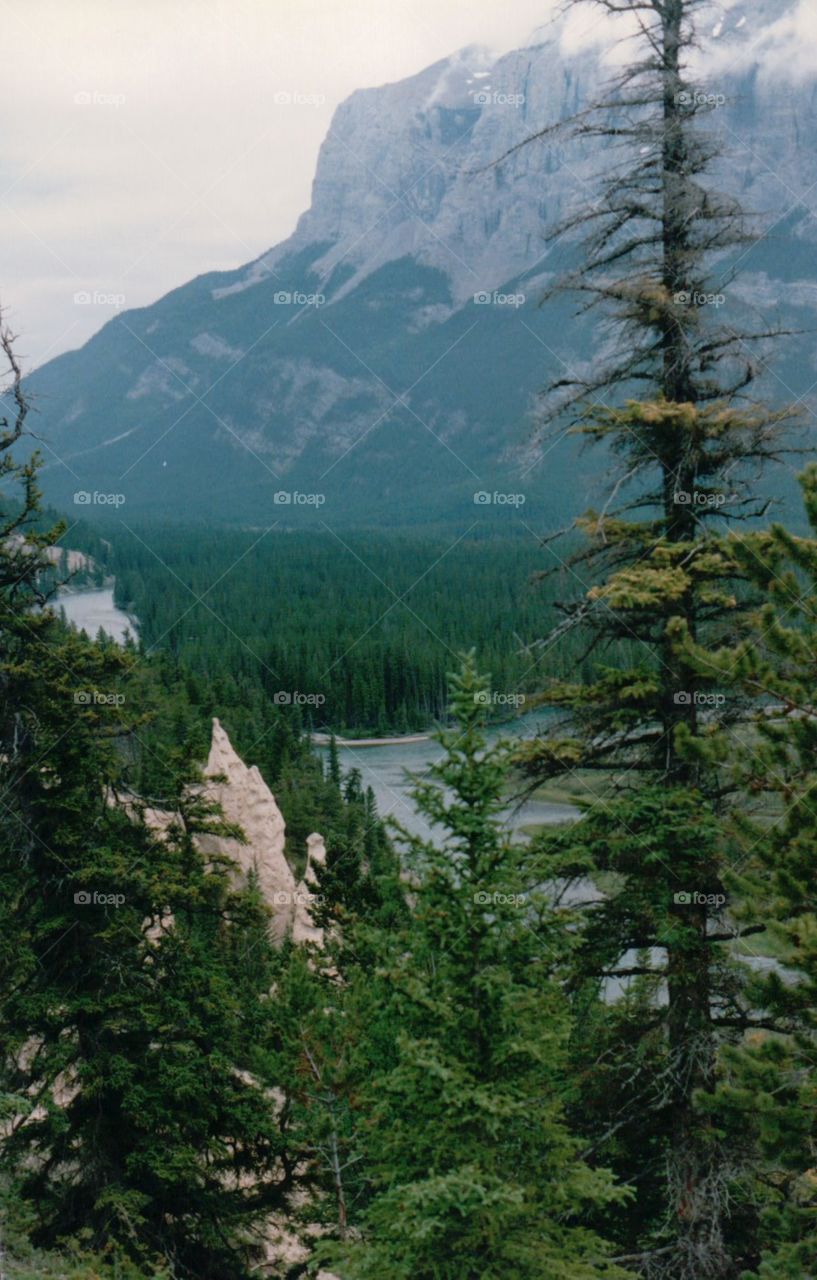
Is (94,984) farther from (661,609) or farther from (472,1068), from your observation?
(661,609)

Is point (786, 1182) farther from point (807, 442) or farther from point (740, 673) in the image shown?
point (807, 442)

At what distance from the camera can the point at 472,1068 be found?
9.74 m

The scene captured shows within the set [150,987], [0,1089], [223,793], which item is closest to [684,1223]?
[150,987]

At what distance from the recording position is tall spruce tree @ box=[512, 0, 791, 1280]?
10.9 metres

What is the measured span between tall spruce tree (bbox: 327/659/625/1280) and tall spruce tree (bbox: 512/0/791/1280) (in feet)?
3.37

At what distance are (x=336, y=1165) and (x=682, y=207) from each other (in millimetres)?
10913

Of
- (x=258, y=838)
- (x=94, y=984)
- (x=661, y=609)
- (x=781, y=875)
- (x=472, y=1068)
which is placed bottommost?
(x=258, y=838)

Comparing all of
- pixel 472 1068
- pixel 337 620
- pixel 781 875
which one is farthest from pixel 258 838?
pixel 337 620

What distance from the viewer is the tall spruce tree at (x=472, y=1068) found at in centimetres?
927

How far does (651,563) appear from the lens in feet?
37.1

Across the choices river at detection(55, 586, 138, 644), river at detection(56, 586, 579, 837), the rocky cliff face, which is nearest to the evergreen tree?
the rocky cliff face

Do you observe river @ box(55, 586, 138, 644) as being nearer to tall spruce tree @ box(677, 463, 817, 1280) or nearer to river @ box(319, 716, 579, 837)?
river @ box(319, 716, 579, 837)

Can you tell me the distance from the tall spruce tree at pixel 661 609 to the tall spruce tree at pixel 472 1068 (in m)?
1.03

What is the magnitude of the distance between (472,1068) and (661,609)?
4.71 metres
